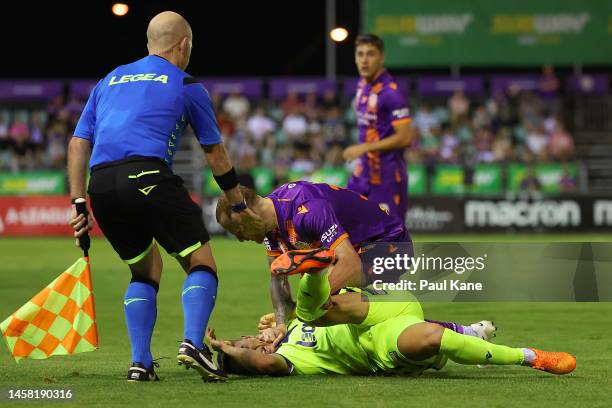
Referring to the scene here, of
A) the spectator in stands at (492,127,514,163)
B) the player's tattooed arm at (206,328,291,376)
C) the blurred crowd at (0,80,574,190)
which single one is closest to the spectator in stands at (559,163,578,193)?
the blurred crowd at (0,80,574,190)

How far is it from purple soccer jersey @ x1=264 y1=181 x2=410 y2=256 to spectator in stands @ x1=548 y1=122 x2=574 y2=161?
65.7ft

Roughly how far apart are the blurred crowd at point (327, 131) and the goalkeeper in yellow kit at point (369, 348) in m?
18.7

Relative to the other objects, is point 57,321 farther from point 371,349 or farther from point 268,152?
point 268,152

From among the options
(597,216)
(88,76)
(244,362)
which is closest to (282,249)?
(244,362)

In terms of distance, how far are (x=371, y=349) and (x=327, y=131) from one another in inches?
813

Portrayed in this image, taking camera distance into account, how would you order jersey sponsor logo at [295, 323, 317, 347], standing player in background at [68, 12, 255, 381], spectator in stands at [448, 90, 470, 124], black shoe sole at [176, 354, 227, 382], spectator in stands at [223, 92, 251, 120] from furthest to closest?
spectator in stands at [448, 90, 470, 124]
spectator in stands at [223, 92, 251, 120]
jersey sponsor logo at [295, 323, 317, 347]
standing player in background at [68, 12, 255, 381]
black shoe sole at [176, 354, 227, 382]

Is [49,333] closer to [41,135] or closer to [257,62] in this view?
[41,135]

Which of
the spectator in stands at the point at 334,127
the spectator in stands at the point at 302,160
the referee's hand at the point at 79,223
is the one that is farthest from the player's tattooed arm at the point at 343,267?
the spectator in stands at the point at 334,127

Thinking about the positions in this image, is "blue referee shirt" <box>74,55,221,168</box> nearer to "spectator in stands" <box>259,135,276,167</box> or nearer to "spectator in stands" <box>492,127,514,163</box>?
"spectator in stands" <box>259,135,276,167</box>

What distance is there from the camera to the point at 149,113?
6824 millimetres

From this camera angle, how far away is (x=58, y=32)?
1396 inches

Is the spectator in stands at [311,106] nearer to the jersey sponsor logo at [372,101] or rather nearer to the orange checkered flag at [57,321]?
the jersey sponsor logo at [372,101]

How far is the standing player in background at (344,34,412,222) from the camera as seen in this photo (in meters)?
11.4

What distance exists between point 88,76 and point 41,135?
8.37 metres
